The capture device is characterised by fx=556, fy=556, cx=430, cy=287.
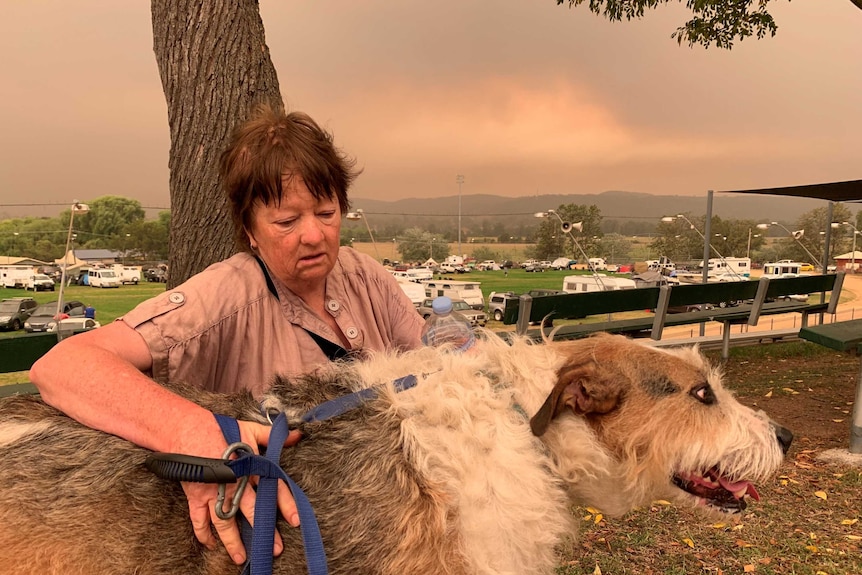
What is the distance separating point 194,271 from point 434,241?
5.80m

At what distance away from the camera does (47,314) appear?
19.0 feet

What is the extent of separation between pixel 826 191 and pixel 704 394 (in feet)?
35.5

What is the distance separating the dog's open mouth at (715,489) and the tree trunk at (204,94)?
3173 millimetres

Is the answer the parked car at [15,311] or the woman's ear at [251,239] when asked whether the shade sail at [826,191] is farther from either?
the parked car at [15,311]

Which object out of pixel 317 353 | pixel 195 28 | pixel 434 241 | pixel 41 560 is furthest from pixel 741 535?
pixel 434 241

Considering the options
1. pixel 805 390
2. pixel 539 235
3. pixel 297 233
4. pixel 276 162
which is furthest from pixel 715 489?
pixel 539 235

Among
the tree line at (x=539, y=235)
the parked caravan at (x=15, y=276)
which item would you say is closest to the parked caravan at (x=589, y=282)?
the tree line at (x=539, y=235)

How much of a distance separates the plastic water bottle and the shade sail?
9810 mm

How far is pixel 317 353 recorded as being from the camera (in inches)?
101

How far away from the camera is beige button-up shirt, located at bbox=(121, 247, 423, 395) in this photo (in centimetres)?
211

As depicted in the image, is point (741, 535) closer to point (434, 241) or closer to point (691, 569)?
point (691, 569)

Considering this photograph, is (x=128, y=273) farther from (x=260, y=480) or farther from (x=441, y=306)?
(x=260, y=480)

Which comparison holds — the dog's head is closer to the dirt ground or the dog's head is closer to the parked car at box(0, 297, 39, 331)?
the dirt ground

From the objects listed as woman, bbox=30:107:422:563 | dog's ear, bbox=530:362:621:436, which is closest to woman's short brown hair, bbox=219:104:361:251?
woman, bbox=30:107:422:563
